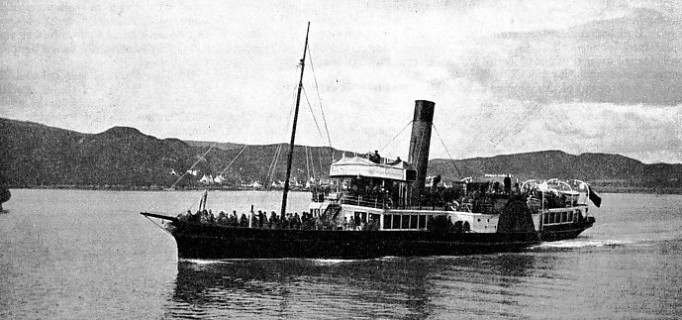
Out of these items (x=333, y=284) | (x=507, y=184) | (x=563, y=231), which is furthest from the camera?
(x=563, y=231)

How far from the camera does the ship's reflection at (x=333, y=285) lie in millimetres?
12531

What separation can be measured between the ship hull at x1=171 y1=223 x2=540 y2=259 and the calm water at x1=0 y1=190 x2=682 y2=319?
12.1 inches

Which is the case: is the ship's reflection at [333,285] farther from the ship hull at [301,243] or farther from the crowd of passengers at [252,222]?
the crowd of passengers at [252,222]

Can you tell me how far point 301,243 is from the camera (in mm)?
18031

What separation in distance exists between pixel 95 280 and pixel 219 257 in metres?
3.29

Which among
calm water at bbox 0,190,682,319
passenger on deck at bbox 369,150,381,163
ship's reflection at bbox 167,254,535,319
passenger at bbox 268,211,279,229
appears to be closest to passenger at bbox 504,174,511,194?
calm water at bbox 0,190,682,319

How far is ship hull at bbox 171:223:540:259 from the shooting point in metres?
17.5

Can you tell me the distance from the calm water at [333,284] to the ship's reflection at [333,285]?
31 mm

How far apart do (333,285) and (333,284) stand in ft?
0.41

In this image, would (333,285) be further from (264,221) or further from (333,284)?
(264,221)

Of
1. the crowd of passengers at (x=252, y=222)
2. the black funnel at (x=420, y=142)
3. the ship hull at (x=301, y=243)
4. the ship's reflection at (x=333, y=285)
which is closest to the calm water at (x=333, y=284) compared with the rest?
the ship's reflection at (x=333, y=285)

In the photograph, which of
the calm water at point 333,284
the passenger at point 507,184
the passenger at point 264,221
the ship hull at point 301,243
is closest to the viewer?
the calm water at point 333,284

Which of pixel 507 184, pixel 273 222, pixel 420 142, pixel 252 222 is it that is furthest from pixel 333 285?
pixel 507 184

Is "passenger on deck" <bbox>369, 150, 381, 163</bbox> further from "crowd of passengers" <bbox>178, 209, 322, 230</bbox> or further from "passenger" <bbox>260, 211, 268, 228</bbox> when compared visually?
"passenger" <bbox>260, 211, 268, 228</bbox>
